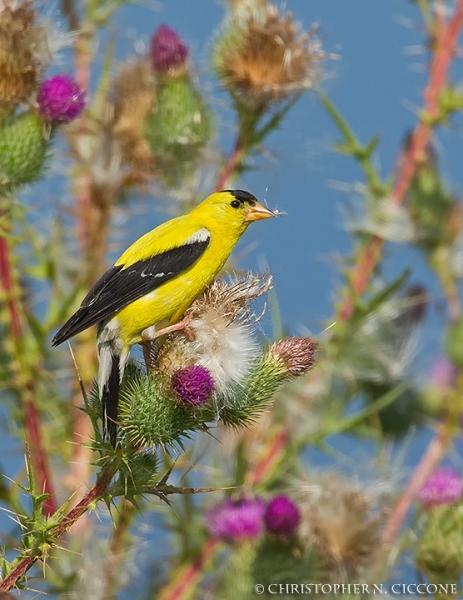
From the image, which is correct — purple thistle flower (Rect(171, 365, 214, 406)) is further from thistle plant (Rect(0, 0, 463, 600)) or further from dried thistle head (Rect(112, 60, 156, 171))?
dried thistle head (Rect(112, 60, 156, 171))

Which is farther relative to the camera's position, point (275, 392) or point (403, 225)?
point (403, 225)

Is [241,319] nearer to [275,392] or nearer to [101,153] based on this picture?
[275,392]

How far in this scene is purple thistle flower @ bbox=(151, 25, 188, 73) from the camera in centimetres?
321

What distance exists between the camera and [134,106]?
10.8 feet

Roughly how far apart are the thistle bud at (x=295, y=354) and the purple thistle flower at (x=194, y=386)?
184 millimetres

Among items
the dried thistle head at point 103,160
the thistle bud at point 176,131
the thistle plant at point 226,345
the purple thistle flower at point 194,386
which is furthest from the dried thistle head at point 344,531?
the dried thistle head at point 103,160

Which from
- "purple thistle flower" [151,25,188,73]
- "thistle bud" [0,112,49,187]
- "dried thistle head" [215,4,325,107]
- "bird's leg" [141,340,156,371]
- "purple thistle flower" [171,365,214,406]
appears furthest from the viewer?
"purple thistle flower" [151,25,188,73]

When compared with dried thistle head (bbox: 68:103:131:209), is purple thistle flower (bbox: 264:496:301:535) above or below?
below

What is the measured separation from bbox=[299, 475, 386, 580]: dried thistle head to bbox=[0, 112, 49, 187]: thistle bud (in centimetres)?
124

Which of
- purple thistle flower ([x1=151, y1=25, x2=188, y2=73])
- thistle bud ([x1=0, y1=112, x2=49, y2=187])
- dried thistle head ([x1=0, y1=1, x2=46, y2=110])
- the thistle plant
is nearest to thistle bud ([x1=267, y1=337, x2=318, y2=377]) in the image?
the thistle plant

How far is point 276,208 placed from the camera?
2.58 m

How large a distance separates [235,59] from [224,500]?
1413 millimetres

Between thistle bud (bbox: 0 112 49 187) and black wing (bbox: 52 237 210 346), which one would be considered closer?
black wing (bbox: 52 237 210 346)

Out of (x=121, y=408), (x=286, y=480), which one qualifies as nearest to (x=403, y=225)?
(x=286, y=480)
